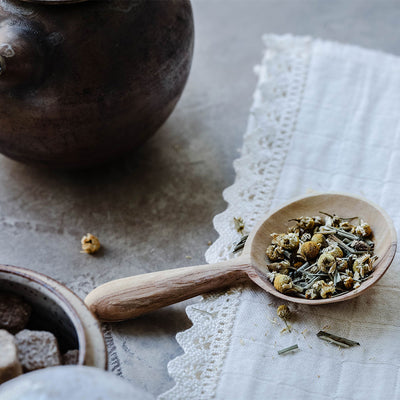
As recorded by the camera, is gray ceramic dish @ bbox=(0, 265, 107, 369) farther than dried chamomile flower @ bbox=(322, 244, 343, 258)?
No

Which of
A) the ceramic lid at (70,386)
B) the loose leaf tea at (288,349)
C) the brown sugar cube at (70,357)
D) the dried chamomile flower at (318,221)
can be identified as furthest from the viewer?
the dried chamomile flower at (318,221)

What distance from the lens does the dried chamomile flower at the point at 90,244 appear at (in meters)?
0.99

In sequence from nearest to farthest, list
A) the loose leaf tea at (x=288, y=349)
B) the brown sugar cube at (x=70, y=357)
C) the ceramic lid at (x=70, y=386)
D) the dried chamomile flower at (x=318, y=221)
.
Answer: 1. the ceramic lid at (x=70, y=386)
2. the brown sugar cube at (x=70, y=357)
3. the loose leaf tea at (x=288, y=349)
4. the dried chamomile flower at (x=318, y=221)

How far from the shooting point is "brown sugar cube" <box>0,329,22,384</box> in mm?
654

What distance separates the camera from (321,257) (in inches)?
33.4

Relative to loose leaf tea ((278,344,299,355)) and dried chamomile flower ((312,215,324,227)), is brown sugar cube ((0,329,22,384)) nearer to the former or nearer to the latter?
loose leaf tea ((278,344,299,355))

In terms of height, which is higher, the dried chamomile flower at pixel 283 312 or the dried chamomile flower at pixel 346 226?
the dried chamomile flower at pixel 346 226

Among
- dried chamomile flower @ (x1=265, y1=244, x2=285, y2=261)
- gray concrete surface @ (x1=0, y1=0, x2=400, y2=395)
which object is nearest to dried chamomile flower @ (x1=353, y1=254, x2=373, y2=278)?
dried chamomile flower @ (x1=265, y1=244, x2=285, y2=261)

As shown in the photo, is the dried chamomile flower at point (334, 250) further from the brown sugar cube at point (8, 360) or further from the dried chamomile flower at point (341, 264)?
the brown sugar cube at point (8, 360)

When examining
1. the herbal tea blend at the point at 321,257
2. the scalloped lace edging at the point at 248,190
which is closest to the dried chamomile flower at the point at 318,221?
the herbal tea blend at the point at 321,257

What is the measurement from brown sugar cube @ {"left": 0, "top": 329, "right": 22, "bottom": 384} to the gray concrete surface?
8.3 inches

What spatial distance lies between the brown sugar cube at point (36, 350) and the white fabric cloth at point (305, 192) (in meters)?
0.16

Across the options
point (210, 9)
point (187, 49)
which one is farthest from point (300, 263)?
point (210, 9)

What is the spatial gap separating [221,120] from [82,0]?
19.1 inches
